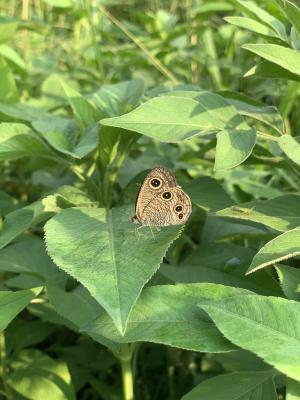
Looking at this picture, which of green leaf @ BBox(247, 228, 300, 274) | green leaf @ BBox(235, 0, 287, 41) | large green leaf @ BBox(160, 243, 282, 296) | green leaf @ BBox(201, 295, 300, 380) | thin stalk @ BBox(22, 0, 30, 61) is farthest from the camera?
thin stalk @ BBox(22, 0, 30, 61)

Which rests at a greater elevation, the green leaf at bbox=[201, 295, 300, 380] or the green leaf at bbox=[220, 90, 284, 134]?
the green leaf at bbox=[220, 90, 284, 134]

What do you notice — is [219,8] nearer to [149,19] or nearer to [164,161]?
[149,19]

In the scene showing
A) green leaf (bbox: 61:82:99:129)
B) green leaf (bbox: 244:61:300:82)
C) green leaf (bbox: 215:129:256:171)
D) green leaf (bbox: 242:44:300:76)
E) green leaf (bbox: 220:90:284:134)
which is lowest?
green leaf (bbox: 61:82:99:129)

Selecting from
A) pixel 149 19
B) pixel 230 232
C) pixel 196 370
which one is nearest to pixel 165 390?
pixel 196 370

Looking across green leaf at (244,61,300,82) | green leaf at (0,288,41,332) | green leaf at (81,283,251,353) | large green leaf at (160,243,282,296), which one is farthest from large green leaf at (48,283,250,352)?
green leaf at (244,61,300,82)

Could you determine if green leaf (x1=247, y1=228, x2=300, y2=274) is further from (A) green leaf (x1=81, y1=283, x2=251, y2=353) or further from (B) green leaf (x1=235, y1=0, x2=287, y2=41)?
(B) green leaf (x1=235, y1=0, x2=287, y2=41)

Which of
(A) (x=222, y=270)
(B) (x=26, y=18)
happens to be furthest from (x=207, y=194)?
(B) (x=26, y=18)

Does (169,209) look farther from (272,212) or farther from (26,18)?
(26,18)
